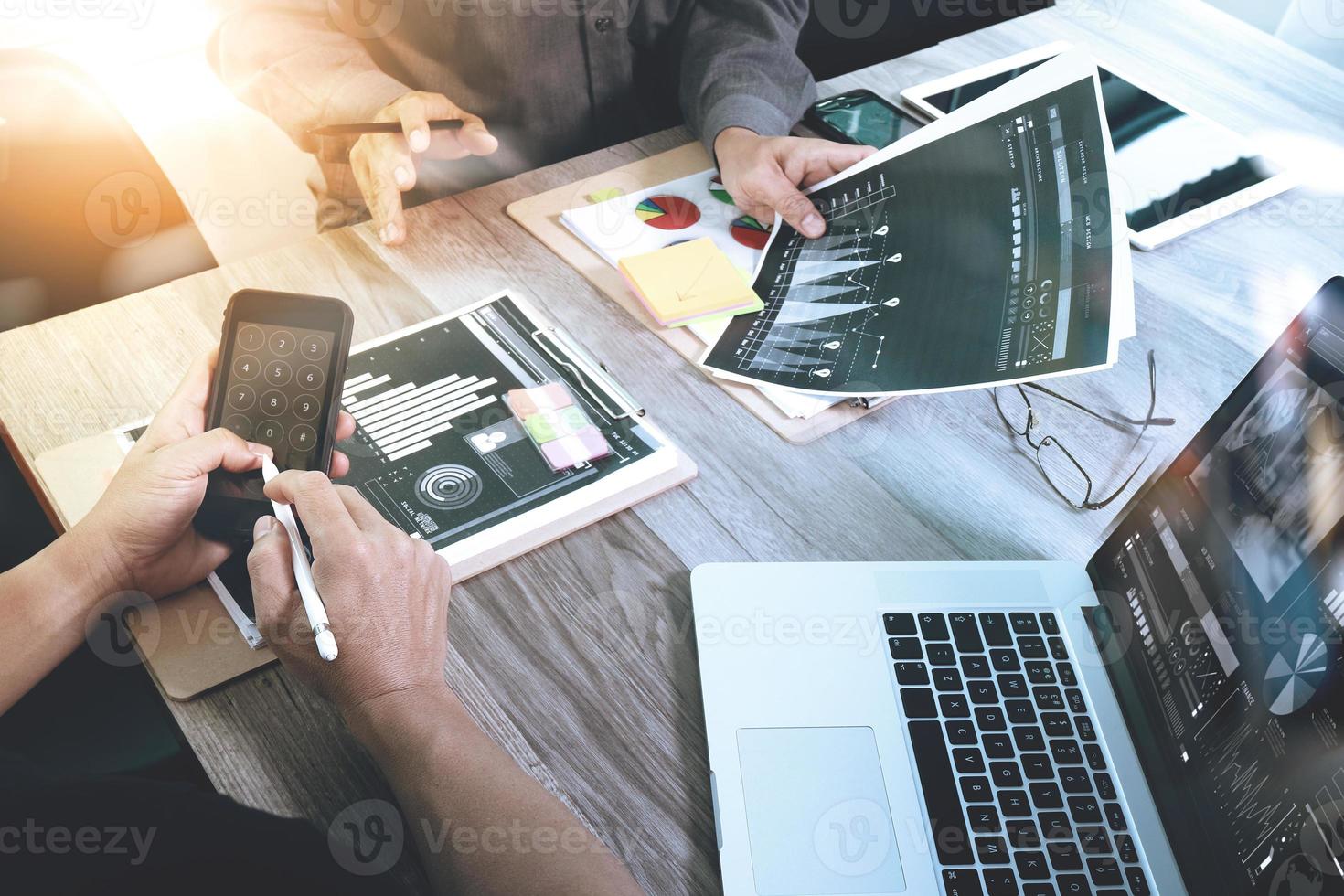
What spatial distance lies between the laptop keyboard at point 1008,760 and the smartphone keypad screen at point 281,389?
0.47 metres

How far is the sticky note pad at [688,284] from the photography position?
3.10 ft

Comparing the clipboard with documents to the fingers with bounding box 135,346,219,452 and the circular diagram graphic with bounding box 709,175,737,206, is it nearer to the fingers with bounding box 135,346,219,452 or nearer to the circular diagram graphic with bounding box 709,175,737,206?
the fingers with bounding box 135,346,219,452

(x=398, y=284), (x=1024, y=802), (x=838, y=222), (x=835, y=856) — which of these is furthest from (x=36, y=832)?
(x=838, y=222)

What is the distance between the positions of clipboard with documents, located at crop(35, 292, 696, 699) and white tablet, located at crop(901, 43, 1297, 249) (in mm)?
662

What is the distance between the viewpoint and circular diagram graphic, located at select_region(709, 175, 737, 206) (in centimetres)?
110

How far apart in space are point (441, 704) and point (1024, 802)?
15.2 inches

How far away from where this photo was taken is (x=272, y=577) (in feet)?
2.04

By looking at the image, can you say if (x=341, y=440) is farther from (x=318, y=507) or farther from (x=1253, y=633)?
(x=1253, y=633)

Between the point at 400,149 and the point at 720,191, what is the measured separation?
1.21 ft

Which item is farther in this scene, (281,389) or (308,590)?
(281,389)

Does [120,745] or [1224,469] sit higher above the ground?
[1224,469]

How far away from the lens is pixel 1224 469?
2.05 feet

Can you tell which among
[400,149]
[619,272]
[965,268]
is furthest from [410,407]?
[965,268]

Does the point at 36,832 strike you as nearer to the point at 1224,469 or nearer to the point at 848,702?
the point at 848,702
